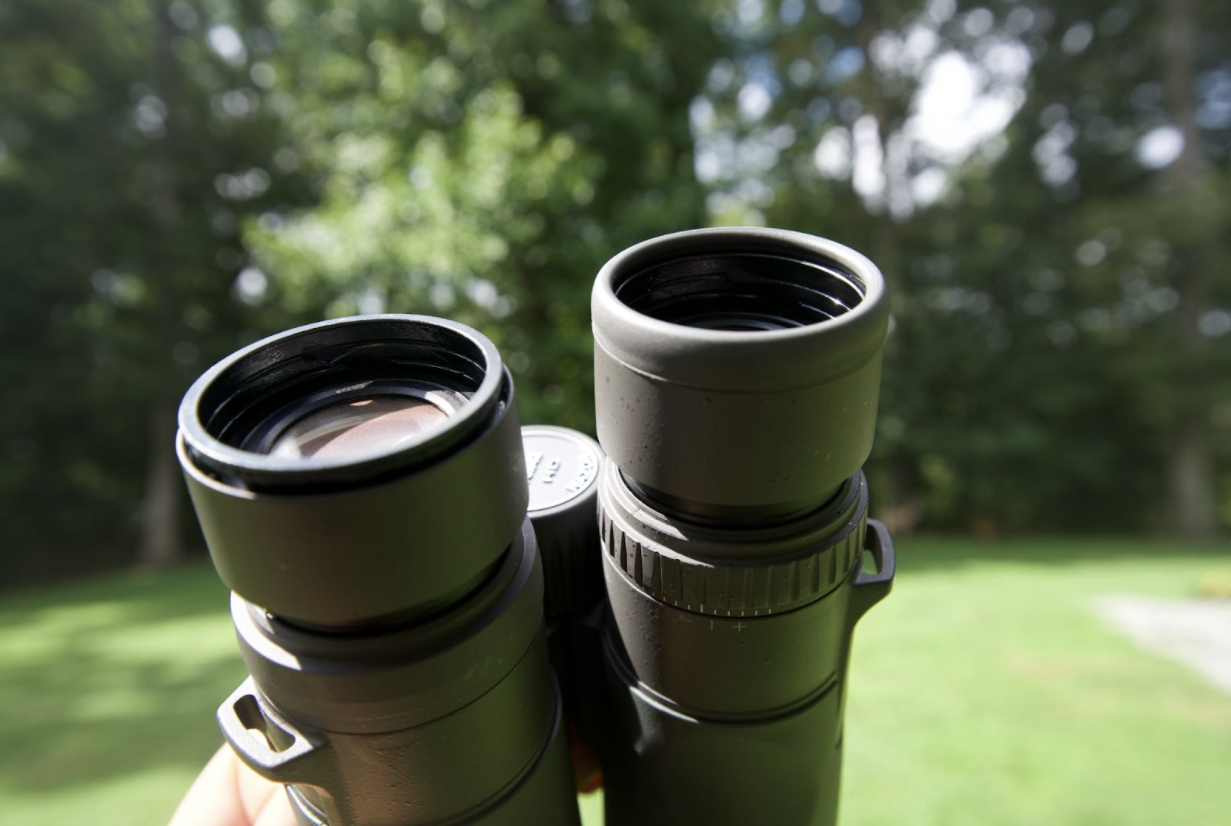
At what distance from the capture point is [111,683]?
5383mm

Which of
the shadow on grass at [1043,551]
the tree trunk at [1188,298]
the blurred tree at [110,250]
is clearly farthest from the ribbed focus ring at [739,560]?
the tree trunk at [1188,298]

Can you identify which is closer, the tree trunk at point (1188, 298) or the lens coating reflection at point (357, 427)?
the lens coating reflection at point (357, 427)

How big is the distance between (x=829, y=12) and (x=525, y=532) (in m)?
12.1

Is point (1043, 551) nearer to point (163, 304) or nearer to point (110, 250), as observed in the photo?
point (163, 304)

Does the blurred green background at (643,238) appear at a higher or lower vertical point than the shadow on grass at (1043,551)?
higher

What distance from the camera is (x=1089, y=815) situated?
10.2 feet

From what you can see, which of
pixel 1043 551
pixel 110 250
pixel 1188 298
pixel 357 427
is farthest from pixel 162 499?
pixel 1188 298

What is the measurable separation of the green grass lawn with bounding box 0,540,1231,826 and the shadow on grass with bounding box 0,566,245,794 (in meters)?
0.02

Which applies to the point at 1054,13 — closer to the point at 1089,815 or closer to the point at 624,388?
the point at 1089,815

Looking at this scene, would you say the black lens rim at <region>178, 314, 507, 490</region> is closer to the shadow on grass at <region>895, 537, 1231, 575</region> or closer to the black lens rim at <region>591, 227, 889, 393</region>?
the black lens rim at <region>591, 227, 889, 393</region>

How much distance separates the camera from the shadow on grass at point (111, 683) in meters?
4.13

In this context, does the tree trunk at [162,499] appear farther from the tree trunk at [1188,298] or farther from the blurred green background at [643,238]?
the tree trunk at [1188,298]

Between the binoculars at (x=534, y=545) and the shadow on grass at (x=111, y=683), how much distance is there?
13.1 feet

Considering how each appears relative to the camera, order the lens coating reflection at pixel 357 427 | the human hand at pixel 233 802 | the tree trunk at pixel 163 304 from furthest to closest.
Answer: the tree trunk at pixel 163 304
the human hand at pixel 233 802
the lens coating reflection at pixel 357 427
